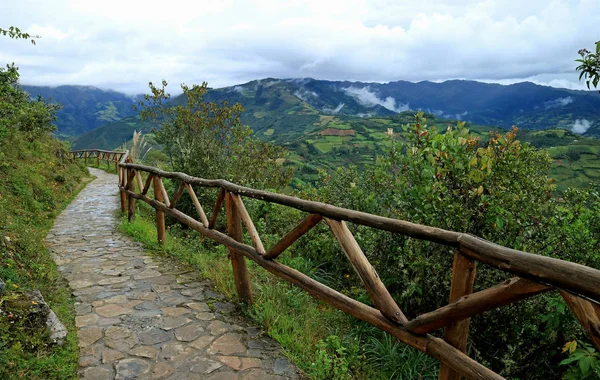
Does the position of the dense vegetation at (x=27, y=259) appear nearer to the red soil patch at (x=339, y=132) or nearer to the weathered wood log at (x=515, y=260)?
the weathered wood log at (x=515, y=260)

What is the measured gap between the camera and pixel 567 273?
62.4 inches

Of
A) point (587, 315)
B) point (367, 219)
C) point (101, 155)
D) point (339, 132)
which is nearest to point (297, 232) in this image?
point (367, 219)

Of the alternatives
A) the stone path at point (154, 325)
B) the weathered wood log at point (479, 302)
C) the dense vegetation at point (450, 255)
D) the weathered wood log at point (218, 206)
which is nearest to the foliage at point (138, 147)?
the stone path at point (154, 325)

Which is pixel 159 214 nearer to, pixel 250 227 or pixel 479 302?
pixel 250 227

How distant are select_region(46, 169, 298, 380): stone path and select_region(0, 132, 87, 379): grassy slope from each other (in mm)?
184

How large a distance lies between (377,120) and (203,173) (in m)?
171

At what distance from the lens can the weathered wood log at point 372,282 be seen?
2543 millimetres

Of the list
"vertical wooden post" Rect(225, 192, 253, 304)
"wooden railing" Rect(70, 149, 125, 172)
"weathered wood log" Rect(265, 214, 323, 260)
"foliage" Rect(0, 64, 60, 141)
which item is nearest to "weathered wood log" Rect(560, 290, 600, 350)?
"weathered wood log" Rect(265, 214, 323, 260)

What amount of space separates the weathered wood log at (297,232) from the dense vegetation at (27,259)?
6.70 feet

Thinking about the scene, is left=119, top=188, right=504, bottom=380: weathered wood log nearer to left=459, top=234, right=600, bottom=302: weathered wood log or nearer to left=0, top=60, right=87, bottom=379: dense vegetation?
left=459, top=234, right=600, bottom=302: weathered wood log

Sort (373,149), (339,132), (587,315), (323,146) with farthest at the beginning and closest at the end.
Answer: (339,132) < (323,146) < (373,149) < (587,315)

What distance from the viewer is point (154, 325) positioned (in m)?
4.07

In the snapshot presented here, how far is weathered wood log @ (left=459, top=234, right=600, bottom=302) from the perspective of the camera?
1514 millimetres

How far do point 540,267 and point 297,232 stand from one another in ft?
6.93
